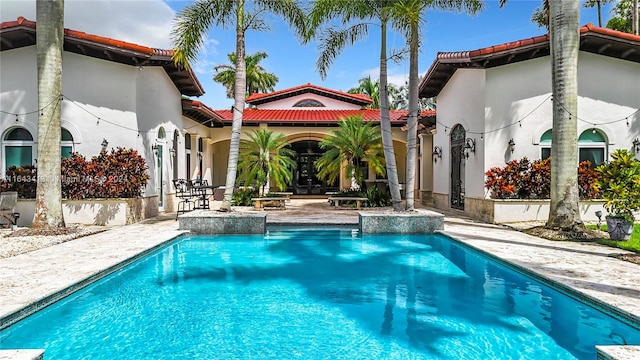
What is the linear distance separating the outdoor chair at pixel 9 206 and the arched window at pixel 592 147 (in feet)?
56.8

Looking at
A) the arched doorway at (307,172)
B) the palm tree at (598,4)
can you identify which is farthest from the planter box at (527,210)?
the palm tree at (598,4)

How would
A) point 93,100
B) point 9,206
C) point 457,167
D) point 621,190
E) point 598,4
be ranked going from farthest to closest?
point 598,4, point 457,167, point 93,100, point 9,206, point 621,190

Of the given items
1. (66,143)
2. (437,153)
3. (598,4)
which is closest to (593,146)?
(437,153)

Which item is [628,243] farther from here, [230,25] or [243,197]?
[243,197]

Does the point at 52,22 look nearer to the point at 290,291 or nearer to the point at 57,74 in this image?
the point at 57,74

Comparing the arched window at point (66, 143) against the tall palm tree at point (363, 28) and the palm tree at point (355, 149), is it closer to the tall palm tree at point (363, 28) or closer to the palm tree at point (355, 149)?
the tall palm tree at point (363, 28)

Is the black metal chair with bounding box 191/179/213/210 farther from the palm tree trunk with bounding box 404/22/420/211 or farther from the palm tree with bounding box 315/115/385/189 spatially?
the palm tree trunk with bounding box 404/22/420/211

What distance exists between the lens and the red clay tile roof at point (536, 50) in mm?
12370

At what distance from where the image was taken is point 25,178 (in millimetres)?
12055

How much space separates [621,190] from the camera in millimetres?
8914

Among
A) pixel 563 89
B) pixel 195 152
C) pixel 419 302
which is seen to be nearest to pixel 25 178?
pixel 195 152

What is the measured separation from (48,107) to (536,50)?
15237 millimetres

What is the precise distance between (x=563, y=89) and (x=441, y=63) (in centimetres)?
466

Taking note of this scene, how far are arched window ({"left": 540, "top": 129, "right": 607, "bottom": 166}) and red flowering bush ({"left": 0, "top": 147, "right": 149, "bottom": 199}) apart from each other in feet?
46.8
